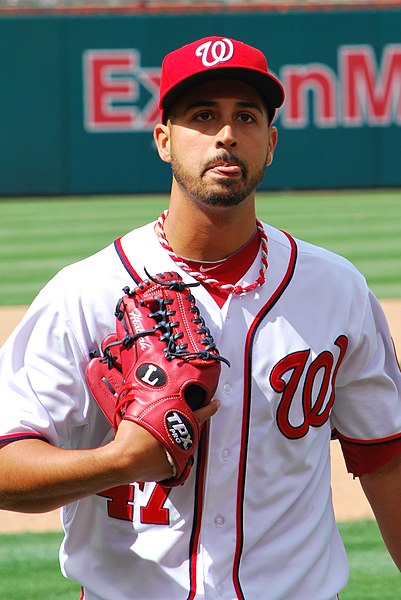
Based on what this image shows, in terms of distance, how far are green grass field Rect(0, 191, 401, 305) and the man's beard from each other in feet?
23.7

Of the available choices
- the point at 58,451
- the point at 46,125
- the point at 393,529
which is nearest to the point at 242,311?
the point at 58,451

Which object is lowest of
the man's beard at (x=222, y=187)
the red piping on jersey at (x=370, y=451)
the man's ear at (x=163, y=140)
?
the red piping on jersey at (x=370, y=451)

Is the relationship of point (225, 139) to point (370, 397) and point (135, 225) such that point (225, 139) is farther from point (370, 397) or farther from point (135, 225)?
point (135, 225)

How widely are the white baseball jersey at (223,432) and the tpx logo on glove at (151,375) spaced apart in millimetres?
199

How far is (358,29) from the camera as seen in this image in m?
17.0

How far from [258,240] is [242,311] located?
185 millimetres

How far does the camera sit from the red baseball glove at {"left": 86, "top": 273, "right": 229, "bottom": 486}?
194 centimetres

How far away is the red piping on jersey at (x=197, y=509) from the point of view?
216 cm

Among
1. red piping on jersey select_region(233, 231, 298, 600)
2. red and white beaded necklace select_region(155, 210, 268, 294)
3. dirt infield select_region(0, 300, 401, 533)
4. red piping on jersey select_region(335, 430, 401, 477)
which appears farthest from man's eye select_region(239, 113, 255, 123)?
dirt infield select_region(0, 300, 401, 533)

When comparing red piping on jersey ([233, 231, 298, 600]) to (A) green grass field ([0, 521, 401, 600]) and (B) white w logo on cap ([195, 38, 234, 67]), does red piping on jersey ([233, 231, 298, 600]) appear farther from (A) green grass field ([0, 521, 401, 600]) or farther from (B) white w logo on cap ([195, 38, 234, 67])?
(A) green grass field ([0, 521, 401, 600])

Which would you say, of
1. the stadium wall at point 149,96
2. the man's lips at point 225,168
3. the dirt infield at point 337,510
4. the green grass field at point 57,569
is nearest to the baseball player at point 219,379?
the man's lips at point 225,168

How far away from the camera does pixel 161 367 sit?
1.97m

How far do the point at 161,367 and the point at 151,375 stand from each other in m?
0.02

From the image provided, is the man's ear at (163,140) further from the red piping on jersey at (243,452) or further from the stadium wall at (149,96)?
the stadium wall at (149,96)
